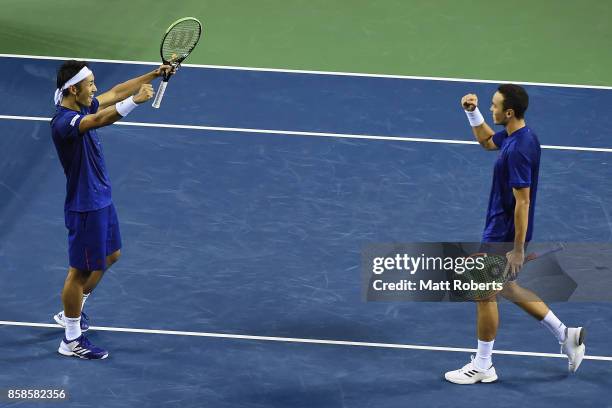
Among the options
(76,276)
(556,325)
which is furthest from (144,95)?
(556,325)

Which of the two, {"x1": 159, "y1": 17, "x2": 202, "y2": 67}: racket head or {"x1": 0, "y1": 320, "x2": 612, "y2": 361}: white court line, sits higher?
{"x1": 159, "y1": 17, "x2": 202, "y2": 67}: racket head

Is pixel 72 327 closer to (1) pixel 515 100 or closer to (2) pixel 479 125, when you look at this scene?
(2) pixel 479 125

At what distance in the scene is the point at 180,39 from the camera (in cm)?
1075

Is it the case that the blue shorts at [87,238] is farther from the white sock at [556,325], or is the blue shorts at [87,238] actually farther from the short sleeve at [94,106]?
the white sock at [556,325]

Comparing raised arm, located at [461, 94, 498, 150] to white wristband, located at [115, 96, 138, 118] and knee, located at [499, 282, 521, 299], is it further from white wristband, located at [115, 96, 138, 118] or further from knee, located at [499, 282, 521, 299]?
white wristband, located at [115, 96, 138, 118]

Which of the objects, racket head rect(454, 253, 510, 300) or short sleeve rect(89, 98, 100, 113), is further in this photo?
short sleeve rect(89, 98, 100, 113)

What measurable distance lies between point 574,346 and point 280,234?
3317mm

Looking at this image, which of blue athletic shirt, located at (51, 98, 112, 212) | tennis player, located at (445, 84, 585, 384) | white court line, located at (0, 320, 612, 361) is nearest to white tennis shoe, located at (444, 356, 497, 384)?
tennis player, located at (445, 84, 585, 384)

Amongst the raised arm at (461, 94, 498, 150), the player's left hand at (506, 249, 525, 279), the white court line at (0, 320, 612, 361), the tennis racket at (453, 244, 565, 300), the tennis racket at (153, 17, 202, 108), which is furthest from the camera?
the tennis racket at (153, 17, 202, 108)

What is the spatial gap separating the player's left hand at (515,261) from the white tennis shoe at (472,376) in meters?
0.81

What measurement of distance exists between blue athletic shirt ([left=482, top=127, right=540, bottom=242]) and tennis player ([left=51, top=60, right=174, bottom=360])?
8.80 feet

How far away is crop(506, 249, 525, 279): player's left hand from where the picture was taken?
960 centimetres

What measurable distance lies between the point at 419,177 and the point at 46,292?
4195 millimetres

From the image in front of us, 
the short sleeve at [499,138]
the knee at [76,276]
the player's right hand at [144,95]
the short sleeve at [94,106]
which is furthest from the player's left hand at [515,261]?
the short sleeve at [94,106]
